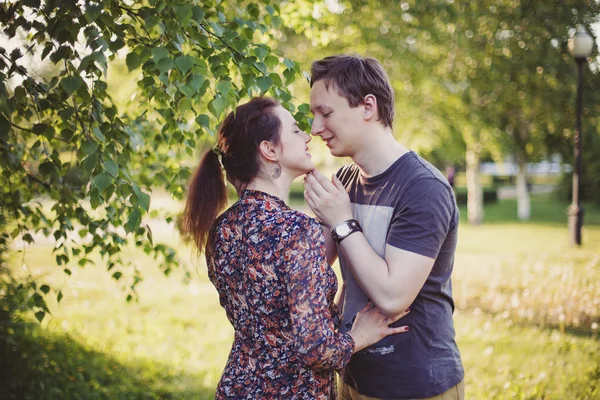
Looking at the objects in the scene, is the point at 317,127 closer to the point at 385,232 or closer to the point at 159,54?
the point at 385,232

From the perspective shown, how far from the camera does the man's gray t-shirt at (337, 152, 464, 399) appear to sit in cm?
226

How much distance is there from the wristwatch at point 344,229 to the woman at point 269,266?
157 millimetres

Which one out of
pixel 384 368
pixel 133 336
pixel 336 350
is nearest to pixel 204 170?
pixel 336 350

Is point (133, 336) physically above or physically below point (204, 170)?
below

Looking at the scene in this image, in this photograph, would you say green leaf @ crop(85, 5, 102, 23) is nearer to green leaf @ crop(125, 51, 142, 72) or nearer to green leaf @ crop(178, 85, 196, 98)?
green leaf @ crop(125, 51, 142, 72)

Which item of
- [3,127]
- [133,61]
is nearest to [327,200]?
[133,61]

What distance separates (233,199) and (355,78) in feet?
10.2

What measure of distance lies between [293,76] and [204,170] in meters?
0.75

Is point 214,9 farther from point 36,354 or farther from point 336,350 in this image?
point 36,354

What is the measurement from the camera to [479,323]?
714cm

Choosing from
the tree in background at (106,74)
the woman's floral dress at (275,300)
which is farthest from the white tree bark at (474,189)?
the woman's floral dress at (275,300)

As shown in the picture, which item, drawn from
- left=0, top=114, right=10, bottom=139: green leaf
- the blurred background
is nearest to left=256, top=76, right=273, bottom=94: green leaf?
the blurred background

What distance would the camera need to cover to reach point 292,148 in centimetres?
244

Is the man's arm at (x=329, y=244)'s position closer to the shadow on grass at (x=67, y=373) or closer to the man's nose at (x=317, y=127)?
the man's nose at (x=317, y=127)
